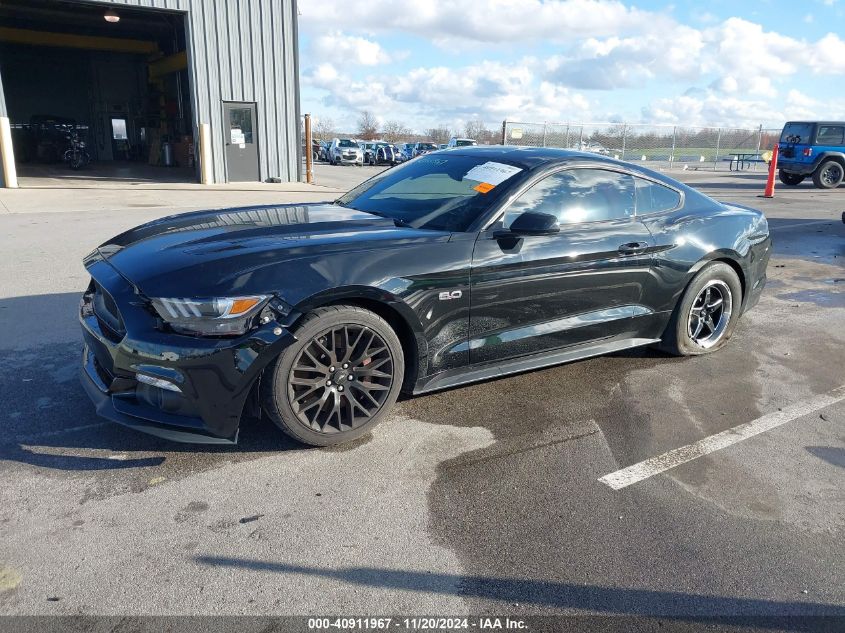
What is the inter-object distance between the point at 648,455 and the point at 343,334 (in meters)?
1.79

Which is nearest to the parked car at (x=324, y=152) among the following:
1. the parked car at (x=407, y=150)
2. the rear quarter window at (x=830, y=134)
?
the parked car at (x=407, y=150)

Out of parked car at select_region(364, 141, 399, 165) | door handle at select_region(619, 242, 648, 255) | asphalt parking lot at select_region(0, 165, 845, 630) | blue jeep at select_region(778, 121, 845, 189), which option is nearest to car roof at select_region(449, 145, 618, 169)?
door handle at select_region(619, 242, 648, 255)

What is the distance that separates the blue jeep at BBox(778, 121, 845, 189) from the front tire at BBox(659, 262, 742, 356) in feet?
64.7

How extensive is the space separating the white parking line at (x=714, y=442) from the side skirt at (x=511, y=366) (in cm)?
89

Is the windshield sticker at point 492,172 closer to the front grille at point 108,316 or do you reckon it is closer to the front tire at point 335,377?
the front tire at point 335,377

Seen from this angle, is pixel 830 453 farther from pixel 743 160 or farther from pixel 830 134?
pixel 743 160

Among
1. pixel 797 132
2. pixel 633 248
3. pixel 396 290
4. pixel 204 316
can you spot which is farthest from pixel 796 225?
pixel 204 316

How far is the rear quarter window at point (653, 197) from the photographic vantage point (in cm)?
461

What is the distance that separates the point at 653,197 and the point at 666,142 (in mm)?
→ 35461

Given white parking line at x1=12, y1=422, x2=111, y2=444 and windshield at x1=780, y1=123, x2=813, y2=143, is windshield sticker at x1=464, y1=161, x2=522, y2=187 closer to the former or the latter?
white parking line at x1=12, y1=422, x2=111, y2=444

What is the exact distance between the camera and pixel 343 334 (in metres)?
3.33

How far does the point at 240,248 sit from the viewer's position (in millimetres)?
3320

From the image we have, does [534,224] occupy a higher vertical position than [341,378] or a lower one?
higher

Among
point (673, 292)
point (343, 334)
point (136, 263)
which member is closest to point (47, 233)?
point (136, 263)
